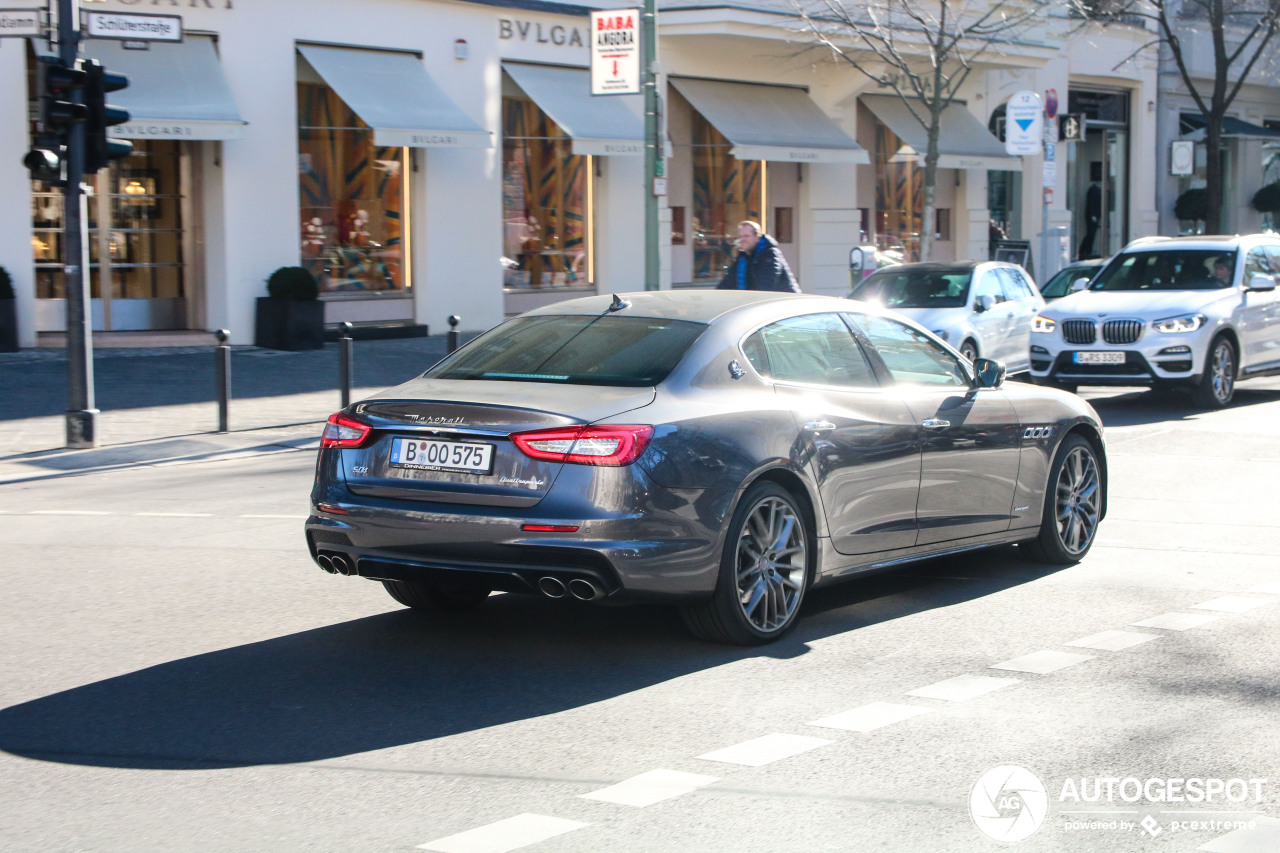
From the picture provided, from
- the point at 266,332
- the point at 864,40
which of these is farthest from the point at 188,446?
the point at 864,40

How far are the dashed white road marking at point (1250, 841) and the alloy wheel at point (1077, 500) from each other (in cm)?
415

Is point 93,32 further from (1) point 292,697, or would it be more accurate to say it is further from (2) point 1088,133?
(2) point 1088,133

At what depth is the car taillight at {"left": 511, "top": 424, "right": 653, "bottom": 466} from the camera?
6066 millimetres

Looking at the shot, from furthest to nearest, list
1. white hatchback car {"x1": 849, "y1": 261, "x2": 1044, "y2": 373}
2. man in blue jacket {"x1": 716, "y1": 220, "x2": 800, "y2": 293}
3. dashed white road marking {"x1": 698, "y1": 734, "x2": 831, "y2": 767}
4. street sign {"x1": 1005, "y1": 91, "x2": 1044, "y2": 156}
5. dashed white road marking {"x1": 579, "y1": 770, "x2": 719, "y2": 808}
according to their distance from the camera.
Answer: street sign {"x1": 1005, "y1": 91, "x2": 1044, "y2": 156} → white hatchback car {"x1": 849, "y1": 261, "x2": 1044, "y2": 373} → man in blue jacket {"x1": 716, "y1": 220, "x2": 800, "y2": 293} → dashed white road marking {"x1": 698, "y1": 734, "x2": 831, "y2": 767} → dashed white road marking {"x1": 579, "y1": 770, "x2": 719, "y2": 808}

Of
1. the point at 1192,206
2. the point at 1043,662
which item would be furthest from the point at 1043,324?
the point at 1192,206

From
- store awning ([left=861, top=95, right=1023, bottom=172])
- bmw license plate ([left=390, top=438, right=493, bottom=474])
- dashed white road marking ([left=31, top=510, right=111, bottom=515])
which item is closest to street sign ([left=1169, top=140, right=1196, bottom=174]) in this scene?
store awning ([left=861, top=95, right=1023, bottom=172])

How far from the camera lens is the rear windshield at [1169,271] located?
56.9 ft

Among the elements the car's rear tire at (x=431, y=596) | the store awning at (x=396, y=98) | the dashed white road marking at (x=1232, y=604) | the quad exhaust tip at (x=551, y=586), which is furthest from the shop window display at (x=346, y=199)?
the quad exhaust tip at (x=551, y=586)

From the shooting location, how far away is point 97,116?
541 inches

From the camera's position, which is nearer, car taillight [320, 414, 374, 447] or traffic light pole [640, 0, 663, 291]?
car taillight [320, 414, 374, 447]

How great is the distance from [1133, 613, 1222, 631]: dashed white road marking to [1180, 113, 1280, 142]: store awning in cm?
3534

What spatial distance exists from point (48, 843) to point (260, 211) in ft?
59.4

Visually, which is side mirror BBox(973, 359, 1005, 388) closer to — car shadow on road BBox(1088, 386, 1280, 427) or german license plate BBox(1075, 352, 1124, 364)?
car shadow on road BBox(1088, 386, 1280, 427)

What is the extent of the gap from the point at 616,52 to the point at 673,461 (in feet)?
44.4
